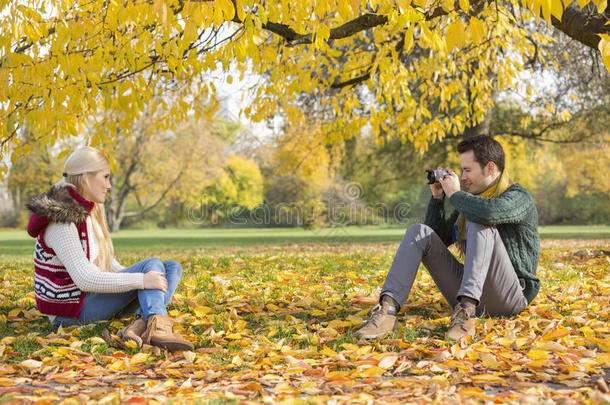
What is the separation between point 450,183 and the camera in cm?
338

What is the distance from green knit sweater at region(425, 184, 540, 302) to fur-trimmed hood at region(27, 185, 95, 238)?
2.19 metres

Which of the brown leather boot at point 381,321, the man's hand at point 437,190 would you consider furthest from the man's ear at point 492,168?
the brown leather boot at point 381,321

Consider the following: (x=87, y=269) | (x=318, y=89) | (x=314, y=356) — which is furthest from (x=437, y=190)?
(x=318, y=89)

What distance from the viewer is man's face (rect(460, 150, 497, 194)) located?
3.39 m

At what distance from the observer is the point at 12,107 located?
188 inches

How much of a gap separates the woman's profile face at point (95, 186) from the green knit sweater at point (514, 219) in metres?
2.12

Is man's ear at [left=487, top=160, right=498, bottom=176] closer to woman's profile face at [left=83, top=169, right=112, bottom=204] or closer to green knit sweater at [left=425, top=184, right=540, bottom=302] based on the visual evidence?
green knit sweater at [left=425, top=184, right=540, bottom=302]

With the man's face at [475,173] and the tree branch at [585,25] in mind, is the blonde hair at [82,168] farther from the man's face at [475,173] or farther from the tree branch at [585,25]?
the tree branch at [585,25]

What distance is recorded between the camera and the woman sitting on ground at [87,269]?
3.09 m

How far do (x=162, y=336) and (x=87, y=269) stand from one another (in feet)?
1.97

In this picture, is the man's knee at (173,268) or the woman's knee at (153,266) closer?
the woman's knee at (153,266)

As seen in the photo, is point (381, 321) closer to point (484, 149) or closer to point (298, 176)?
point (484, 149)

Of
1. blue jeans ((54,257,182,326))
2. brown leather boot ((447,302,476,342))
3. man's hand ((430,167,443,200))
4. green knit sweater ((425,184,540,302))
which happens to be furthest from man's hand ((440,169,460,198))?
blue jeans ((54,257,182,326))

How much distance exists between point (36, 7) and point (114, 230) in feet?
85.9
